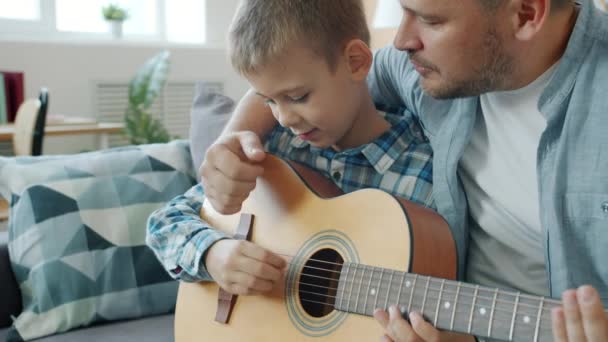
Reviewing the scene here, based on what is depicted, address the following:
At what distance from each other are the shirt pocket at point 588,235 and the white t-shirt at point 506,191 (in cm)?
12

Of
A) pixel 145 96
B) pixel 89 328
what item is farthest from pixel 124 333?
pixel 145 96

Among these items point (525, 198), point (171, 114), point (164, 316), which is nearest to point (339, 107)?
point (525, 198)

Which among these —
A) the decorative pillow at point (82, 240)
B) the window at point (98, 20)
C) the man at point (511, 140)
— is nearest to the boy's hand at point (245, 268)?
the man at point (511, 140)

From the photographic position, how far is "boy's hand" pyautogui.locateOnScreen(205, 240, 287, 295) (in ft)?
3.96

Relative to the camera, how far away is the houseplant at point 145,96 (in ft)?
14.2

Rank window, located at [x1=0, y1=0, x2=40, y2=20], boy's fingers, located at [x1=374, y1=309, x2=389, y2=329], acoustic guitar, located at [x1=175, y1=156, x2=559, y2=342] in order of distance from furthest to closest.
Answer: window, located at [x1=0, y1=0, x2=40, y2=20], boy's fingers, located at [x1=374, y1=309, x2=389, y2=329], acoustic guitar, located at [x1=175, y1=156, x2=559, y2=342]

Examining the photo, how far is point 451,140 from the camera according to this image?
4.19 feet

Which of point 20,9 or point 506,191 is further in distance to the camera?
point 20,9

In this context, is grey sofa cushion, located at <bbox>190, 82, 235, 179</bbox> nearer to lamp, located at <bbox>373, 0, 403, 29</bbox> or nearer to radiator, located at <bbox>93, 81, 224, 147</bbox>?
lamp, located at <bbox>373, 0, 403, 29</bbox>

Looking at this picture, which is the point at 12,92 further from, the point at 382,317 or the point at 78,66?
the point at 382,317

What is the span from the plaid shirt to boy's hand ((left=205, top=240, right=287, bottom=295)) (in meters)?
0.06

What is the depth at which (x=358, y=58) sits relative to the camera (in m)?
1.33

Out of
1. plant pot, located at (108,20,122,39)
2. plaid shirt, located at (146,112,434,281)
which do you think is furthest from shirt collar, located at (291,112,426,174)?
plant pot, located at (108,20,122,39)

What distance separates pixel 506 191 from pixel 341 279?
14.1 inches
